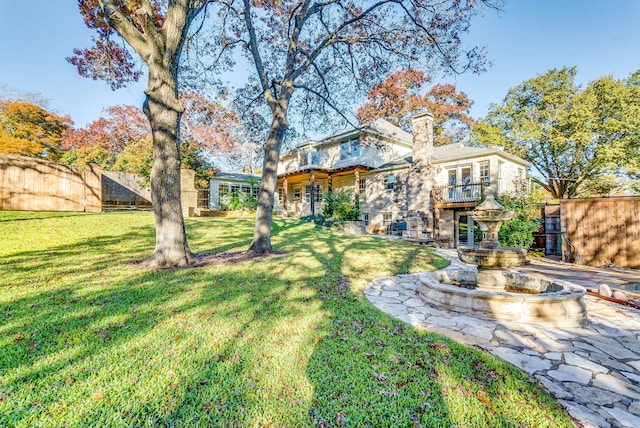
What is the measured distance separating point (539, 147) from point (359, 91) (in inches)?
752

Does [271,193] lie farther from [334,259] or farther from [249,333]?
[249,333]

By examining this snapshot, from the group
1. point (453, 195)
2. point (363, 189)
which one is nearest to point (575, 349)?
point (453, 195)

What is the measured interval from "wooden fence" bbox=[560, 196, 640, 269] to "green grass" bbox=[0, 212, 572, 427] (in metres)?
8.66

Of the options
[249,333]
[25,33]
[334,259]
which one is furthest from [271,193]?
[25,33]

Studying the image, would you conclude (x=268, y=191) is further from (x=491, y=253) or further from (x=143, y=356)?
(x=143, y=356)

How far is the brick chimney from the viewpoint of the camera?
47.4 ft

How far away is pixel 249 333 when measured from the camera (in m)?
3.05

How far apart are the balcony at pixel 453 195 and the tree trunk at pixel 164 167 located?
1197cm

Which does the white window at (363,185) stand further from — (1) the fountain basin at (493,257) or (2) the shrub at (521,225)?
(1) the fountain basin at (493,257)

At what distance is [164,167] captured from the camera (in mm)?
5703

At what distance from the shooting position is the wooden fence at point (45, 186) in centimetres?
960

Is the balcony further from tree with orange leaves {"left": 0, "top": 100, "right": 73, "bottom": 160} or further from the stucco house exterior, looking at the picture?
tree with orange leaves {"left": 0, "top": 100, "right": 73, "bottom": 160}

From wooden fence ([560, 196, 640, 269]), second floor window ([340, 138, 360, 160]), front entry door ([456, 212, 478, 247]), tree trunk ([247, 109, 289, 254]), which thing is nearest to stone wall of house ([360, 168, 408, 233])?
second floor window ([340, 138, 360, 160])

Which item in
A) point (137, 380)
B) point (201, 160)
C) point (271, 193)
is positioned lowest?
point (137, 380)
